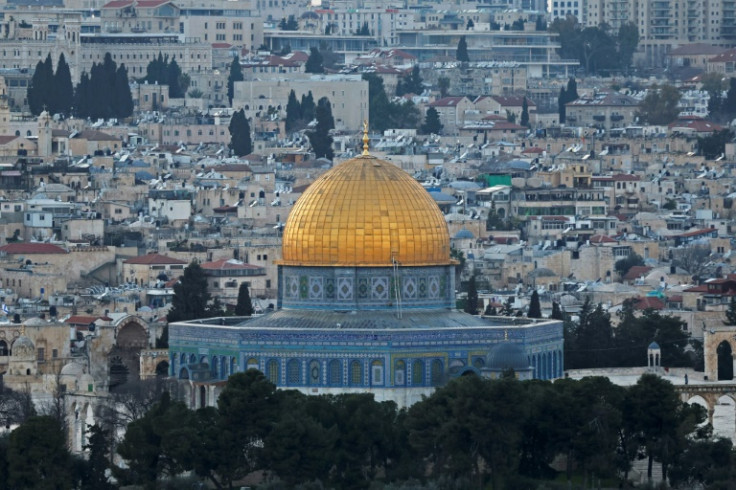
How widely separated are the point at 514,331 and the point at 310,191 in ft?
14.4

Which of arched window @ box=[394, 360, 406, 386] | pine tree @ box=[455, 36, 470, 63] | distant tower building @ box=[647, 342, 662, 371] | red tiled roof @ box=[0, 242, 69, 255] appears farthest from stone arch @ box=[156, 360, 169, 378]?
pine tree @ box=[455, 36, 470, 63]

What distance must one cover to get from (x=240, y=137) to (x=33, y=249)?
34.6 metres

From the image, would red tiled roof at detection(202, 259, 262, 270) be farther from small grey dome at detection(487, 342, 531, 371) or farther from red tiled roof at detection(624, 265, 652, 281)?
small grey dome at detection(487, 342, 531, 371)

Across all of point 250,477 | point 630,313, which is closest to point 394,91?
point 630,313

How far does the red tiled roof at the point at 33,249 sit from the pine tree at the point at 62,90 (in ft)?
104

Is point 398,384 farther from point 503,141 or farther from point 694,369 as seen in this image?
point 503,141

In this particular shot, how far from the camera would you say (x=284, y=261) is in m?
70.4

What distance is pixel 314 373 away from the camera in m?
68.5

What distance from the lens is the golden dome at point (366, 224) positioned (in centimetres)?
6938

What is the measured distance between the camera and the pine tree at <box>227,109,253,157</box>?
139238mm

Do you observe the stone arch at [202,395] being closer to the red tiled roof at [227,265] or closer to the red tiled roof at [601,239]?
the red tiled roof at [227,265]

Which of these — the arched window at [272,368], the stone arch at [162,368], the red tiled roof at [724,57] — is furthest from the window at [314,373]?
the red tiled roof at [724,57]

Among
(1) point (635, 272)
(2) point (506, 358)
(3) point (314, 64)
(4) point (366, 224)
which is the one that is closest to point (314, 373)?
(4) point (366, 224)

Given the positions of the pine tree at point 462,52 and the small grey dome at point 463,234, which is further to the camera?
the pine tree at point 462,52
